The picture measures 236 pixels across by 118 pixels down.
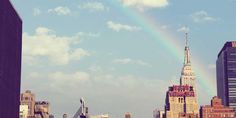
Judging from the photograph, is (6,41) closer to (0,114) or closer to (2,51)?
(2,51)

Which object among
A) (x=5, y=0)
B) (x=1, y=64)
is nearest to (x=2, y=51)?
(x=1, y=64)

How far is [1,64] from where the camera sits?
627ft

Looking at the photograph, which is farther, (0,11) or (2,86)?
(2,86)

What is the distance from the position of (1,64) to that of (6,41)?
12.0 meters

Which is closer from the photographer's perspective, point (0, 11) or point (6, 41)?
point (0, 11)

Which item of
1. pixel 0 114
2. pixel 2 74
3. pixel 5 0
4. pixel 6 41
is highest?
pixel 5 0

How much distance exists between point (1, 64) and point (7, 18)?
18752 millimetres

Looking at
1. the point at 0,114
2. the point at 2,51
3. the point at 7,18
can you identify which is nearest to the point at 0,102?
the point at 0,114

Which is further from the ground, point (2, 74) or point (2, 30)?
point (2, 30)

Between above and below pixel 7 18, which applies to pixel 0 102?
below

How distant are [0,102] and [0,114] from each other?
177 inches

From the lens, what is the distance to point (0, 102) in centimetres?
19512

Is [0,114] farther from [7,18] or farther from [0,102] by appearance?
[7,18]

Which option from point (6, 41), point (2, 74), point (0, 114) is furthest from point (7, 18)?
point (0, 114)
